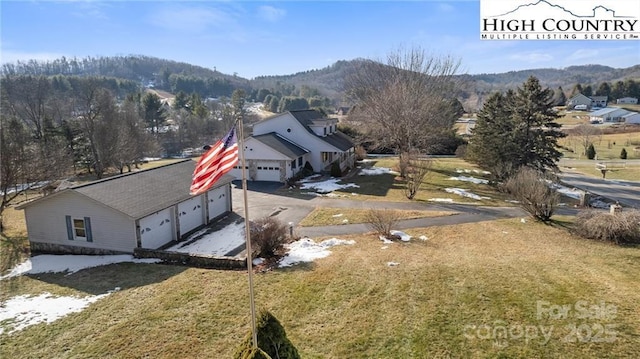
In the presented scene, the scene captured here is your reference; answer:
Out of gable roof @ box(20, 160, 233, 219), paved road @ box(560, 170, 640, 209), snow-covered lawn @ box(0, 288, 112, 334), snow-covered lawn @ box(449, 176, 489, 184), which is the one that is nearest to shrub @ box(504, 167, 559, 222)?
paved road @ box(560, 170, 640, 209)

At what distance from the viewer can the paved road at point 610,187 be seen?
27.1 metres

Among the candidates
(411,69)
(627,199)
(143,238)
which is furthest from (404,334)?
(411,69)

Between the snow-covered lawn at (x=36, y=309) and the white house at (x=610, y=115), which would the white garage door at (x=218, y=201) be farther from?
the white house at (x=610, y=115)

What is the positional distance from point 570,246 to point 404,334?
10.6 m

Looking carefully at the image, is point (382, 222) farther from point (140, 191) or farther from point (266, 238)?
point (140, 191)

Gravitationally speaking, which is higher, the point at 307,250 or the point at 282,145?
the point at 282,145

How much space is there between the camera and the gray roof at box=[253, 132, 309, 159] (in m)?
33.2

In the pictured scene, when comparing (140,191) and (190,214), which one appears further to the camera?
(190,214)

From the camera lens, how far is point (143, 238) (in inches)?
679

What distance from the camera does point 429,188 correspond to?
99.1ft

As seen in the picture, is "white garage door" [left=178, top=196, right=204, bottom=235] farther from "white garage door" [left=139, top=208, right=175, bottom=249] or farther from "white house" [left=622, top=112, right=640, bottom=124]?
"white house" [left=622, top=112, right=640, bottom=124]

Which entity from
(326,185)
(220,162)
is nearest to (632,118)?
(326,185)

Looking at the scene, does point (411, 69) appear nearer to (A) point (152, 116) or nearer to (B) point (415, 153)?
(B) point (415, 153)

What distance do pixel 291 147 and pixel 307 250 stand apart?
20310 mm
